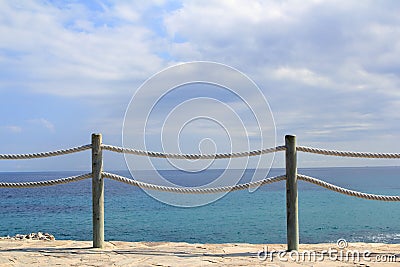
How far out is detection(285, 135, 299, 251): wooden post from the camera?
4141 mm

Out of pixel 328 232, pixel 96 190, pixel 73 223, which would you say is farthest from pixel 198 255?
pixel 73 223

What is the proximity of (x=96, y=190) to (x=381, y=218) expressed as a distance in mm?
33231

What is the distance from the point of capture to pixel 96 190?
4352mm

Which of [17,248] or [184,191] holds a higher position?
[184,191]

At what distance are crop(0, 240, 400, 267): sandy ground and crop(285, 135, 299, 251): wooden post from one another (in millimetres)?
215

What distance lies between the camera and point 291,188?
13.6 ft

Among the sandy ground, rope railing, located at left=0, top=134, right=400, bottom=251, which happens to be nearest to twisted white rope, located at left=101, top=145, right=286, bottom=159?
rope railing, located at left=0, top=134, right=400, bottom=251

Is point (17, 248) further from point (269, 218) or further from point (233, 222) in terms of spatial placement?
point (269, 218)

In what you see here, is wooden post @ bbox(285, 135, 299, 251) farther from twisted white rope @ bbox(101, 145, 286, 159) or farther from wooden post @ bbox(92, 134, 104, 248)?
wooden post @ bbox(92, 134, 104, 248)

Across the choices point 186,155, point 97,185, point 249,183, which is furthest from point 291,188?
point 97,185

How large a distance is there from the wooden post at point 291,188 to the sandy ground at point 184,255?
0.71 feet

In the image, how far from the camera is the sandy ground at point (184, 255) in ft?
12.3

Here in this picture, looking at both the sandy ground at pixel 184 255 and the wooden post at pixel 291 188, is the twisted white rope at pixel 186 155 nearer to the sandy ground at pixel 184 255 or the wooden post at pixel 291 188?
the wooden post at pixel 291 188

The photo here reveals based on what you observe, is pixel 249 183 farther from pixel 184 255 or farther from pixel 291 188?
pixel 184 255
